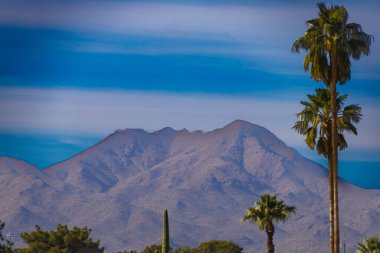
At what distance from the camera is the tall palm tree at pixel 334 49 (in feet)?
254

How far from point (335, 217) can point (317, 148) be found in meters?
5.89

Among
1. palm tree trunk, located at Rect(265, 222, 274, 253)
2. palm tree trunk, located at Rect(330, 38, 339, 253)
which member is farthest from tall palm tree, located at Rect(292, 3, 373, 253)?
palm tree trunk, located at Rect(265, 222, 274, 253)

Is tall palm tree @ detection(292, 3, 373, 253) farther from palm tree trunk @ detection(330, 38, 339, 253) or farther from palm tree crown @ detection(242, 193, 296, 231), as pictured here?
palm tree crown @ detection(242, 193, 296, 231)

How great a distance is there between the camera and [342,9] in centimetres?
7806

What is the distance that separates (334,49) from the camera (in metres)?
77.5

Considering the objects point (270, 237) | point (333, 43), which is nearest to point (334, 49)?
point (333, 43)

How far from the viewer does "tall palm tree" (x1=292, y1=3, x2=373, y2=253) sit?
77562 millimetres

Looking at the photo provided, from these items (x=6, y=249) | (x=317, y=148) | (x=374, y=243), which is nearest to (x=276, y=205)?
(x=374, y=243)

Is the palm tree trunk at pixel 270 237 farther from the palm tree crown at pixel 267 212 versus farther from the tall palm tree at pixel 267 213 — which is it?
the palm tree crown at pixel 267 212

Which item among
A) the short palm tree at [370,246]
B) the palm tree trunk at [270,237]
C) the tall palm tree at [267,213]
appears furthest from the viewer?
the tall palm tree at [267,213]

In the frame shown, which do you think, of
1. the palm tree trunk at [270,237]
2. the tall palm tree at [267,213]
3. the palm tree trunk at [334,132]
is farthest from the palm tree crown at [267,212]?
the palm tree trunk at [334,132]

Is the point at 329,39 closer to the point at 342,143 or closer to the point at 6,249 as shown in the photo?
the point at 342,143

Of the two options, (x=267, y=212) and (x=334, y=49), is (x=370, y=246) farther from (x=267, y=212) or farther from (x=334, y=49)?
(x=334, y=49)

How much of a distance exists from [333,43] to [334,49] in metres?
0.44
